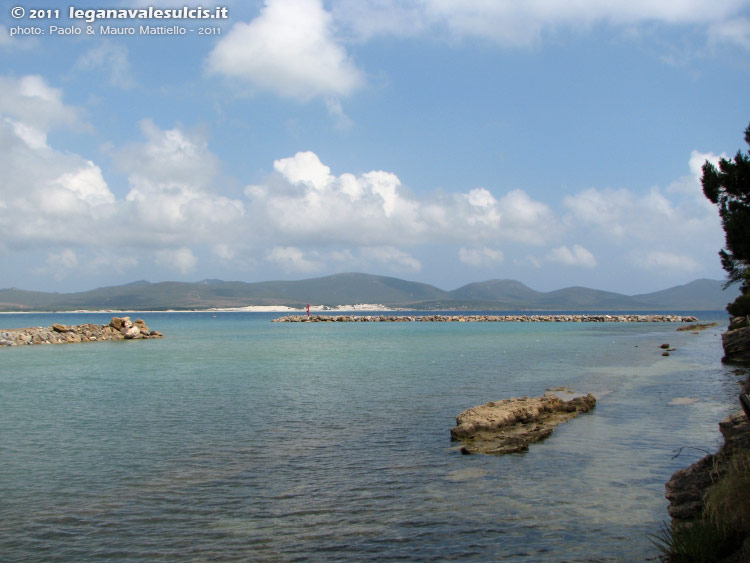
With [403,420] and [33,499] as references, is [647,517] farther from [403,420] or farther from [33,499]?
[33,499]

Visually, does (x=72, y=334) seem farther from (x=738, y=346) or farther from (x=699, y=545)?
(x=699, y=545)

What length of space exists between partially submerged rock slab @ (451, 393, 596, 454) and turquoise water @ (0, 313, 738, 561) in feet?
1.66

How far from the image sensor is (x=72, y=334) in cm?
6794

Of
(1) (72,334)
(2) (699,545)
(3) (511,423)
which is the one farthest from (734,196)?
(1) (72,334)

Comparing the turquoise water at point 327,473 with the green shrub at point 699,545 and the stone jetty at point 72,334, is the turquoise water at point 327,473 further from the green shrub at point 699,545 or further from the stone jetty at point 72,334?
the stone jetty at point 72,334

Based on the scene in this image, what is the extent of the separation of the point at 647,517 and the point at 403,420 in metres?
9.35

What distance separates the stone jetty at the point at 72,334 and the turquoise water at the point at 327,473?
131 ft

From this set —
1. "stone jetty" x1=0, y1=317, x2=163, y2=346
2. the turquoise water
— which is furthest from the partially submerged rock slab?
"stone jetty" x1=0, y1=317, x2=163, y2=346

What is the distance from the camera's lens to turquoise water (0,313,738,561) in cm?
924

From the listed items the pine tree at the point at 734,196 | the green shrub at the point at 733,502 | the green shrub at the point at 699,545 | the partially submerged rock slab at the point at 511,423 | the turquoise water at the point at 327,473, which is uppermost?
the pine tree at the point at 734,196

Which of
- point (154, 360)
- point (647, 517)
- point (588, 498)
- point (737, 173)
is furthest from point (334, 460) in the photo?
point (154, 360)

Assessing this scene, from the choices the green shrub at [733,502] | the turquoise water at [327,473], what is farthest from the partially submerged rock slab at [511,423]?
the green shrub at [733,502]

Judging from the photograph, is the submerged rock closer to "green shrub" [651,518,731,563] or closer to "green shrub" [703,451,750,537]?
"green shrub" [703,451,750,537]

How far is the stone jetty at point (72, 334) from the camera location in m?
62.1
